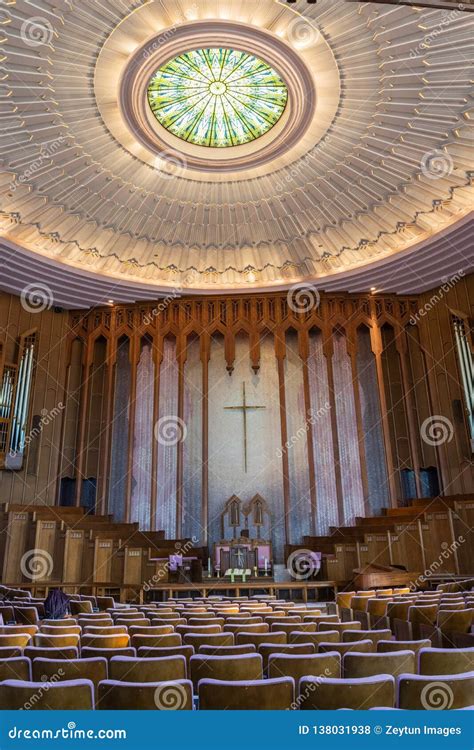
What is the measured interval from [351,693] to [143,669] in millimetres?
1053

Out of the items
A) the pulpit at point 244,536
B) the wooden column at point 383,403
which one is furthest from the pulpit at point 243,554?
the wooden column at point 383,403

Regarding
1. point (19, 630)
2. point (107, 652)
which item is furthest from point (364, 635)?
point (19, 630)

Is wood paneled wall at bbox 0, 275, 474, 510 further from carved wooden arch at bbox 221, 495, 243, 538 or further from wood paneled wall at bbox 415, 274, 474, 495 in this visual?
carved wooden arch at bbox 221, 495, 243, 538

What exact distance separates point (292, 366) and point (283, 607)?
981cm

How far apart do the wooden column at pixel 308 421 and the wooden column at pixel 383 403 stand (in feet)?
5.93

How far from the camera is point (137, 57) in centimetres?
916

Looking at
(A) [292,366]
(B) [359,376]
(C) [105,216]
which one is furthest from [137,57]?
(B) [359,376]

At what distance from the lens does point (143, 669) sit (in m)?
2.66

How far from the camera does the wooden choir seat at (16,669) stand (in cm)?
276

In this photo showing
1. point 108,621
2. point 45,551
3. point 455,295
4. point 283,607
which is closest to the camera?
point 108,621

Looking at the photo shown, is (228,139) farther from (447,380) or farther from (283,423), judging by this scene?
(447,380)

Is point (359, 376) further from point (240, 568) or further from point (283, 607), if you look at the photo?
point (283, 607)

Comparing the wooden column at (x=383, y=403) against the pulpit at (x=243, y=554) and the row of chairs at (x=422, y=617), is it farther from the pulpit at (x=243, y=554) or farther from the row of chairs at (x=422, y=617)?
the row of chairs at (x=422, y=617)

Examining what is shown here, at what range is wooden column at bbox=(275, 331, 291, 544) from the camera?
536 inches
